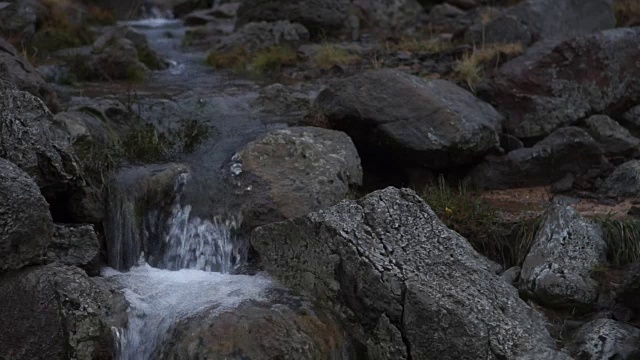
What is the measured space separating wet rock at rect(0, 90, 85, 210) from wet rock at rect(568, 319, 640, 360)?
179 inches

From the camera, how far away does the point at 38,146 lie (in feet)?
26.5

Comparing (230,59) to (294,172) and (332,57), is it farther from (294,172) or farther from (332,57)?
(294,172)

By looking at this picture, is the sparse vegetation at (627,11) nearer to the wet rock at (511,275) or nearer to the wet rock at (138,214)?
the wet rock at (511,275)

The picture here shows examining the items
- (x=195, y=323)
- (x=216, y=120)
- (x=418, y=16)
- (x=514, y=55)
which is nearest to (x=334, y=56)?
(x=514, y=55)

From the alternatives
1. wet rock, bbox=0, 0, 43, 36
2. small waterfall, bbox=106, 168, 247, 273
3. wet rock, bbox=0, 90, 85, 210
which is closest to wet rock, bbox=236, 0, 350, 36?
wet rock, bbox=0, 0, 43, 36

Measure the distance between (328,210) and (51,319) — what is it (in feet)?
7.56

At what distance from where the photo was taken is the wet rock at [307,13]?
18062mm

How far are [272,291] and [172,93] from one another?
561 cm

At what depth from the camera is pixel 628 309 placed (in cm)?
745

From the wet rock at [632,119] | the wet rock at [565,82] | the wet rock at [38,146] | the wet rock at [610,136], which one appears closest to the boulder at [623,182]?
the wet rock at [610,136]

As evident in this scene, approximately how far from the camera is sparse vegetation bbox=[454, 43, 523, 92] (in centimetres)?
1223

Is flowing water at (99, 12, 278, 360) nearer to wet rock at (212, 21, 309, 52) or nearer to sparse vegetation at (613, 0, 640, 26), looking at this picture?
wet rock at (212, 21, 309, 52)

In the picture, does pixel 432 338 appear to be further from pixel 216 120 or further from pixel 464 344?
pixel 216 120

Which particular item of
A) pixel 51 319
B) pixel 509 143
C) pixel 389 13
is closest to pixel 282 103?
pixel 509 143
